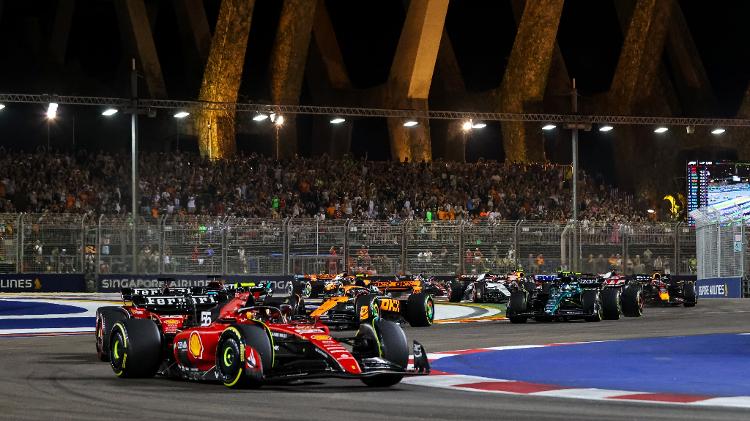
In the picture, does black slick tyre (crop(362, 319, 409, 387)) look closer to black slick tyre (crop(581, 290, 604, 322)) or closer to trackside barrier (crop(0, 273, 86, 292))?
black slick tyre (crop(581, 290, 604, 322))

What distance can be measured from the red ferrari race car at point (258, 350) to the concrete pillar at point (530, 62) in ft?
130

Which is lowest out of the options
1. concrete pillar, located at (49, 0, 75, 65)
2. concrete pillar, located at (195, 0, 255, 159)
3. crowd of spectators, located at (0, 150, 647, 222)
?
crowd of spectators, located at (0, 150, 647, 222)

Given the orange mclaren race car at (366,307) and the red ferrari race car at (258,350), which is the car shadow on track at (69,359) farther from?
the orange mclaren race car at (366,307)

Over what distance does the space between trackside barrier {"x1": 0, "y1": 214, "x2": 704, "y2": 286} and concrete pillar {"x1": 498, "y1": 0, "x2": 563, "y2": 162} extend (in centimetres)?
1435

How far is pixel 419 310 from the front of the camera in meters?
25.0

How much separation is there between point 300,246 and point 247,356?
27.0 m

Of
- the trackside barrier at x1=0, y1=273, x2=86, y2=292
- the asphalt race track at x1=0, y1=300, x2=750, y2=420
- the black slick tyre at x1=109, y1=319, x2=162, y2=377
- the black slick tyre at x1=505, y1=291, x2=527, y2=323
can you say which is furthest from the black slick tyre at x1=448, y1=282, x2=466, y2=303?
the black slick tyre at x1=109, y1=319, x2=162, y2=377

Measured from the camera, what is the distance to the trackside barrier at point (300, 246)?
1534 inches

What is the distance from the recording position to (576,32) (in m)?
70.4

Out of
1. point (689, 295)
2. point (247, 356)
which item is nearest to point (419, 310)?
point (689, 295)

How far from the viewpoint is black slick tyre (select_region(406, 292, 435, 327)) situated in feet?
81.9

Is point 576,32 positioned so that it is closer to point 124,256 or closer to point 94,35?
point 94,35

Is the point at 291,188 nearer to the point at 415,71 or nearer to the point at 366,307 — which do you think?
the point at 415,71

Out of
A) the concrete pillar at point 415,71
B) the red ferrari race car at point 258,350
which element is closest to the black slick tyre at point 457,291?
the concrete pillar at point 415,71
